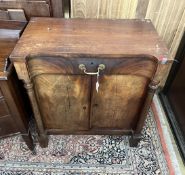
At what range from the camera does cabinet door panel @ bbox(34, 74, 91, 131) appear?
1027 mm

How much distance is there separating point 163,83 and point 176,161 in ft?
2.15

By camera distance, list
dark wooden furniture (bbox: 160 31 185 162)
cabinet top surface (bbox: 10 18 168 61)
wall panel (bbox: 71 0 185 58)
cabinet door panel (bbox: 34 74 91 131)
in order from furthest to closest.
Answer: dark wooden furniture (bbox: 160 31 185 162)
wall panel (bbox: 71 0 185 58)
cabinet door panel (bbox: 34 74 91 131)
cabinet top surface (bbox: 10 18 168 61)

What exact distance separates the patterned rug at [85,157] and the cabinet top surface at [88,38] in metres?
0.78

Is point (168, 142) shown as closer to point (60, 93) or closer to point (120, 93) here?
point (120, 93)

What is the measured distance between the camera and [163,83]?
1753 mm

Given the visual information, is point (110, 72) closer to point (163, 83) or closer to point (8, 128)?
point (8, 128)

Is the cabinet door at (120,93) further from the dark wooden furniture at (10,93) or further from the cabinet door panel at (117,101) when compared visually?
the dark wooden furniture at (10,93)

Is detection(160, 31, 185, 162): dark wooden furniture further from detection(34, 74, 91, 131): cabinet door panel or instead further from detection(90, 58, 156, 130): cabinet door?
detection(34, 74, 91, 131): cabinet door panel

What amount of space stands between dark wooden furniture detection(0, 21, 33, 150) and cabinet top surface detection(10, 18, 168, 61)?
0.12 metres

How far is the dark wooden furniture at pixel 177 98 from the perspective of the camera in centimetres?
146

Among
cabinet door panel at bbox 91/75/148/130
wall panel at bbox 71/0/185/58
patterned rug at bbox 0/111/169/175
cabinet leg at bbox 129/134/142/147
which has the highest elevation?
wall panel at bbox 71/0/185/58

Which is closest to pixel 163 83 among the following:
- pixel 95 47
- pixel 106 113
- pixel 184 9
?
pixel 184 9

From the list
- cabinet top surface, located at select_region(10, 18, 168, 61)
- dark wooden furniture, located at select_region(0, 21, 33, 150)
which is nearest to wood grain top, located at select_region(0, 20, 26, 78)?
dark wooden furniture, located at select_region(0, 21, 33, 150)

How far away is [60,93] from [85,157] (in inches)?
21.3
